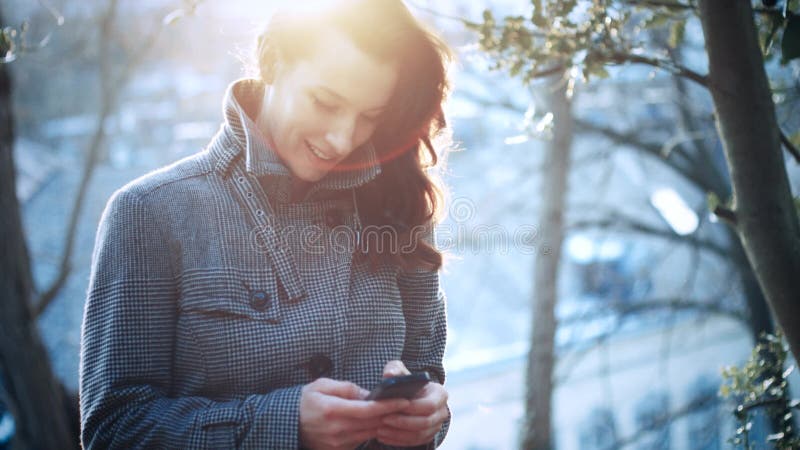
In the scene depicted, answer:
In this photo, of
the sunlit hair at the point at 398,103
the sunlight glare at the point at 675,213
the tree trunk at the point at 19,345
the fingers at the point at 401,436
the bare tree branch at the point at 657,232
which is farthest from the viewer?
the sunlight glare at the point at 675,213

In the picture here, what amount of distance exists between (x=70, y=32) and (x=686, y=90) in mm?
6597

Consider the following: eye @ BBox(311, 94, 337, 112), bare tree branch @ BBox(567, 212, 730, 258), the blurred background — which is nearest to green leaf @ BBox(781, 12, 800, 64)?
eye @ BBox(311, 94, 337, 112)

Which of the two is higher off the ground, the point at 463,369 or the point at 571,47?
the point at 571,47

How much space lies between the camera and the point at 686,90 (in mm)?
7207

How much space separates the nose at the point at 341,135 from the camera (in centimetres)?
154

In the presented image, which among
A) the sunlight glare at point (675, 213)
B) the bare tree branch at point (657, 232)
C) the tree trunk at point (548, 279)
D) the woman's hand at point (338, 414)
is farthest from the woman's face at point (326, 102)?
the sunlight glare at point (675, 213)

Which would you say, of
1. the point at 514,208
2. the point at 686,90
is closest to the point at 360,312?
the point at 514,208

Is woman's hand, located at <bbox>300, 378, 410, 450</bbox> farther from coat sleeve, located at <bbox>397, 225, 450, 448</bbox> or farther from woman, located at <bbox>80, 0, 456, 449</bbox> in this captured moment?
coat sleeve, located at <bbox>397, 225, 450, 448</bbox>

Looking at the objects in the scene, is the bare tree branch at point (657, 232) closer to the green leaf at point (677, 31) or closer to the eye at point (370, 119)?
the green leaf at point (677, 31)

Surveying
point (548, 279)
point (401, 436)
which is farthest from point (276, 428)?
point (548, 279)

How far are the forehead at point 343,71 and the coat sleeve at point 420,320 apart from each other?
1.56ft

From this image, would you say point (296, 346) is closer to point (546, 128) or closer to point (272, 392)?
point (272, 392)

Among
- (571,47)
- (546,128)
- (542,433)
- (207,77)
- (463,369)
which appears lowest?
(463,369)

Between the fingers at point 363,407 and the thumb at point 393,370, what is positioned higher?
the thumb at point 393,370
